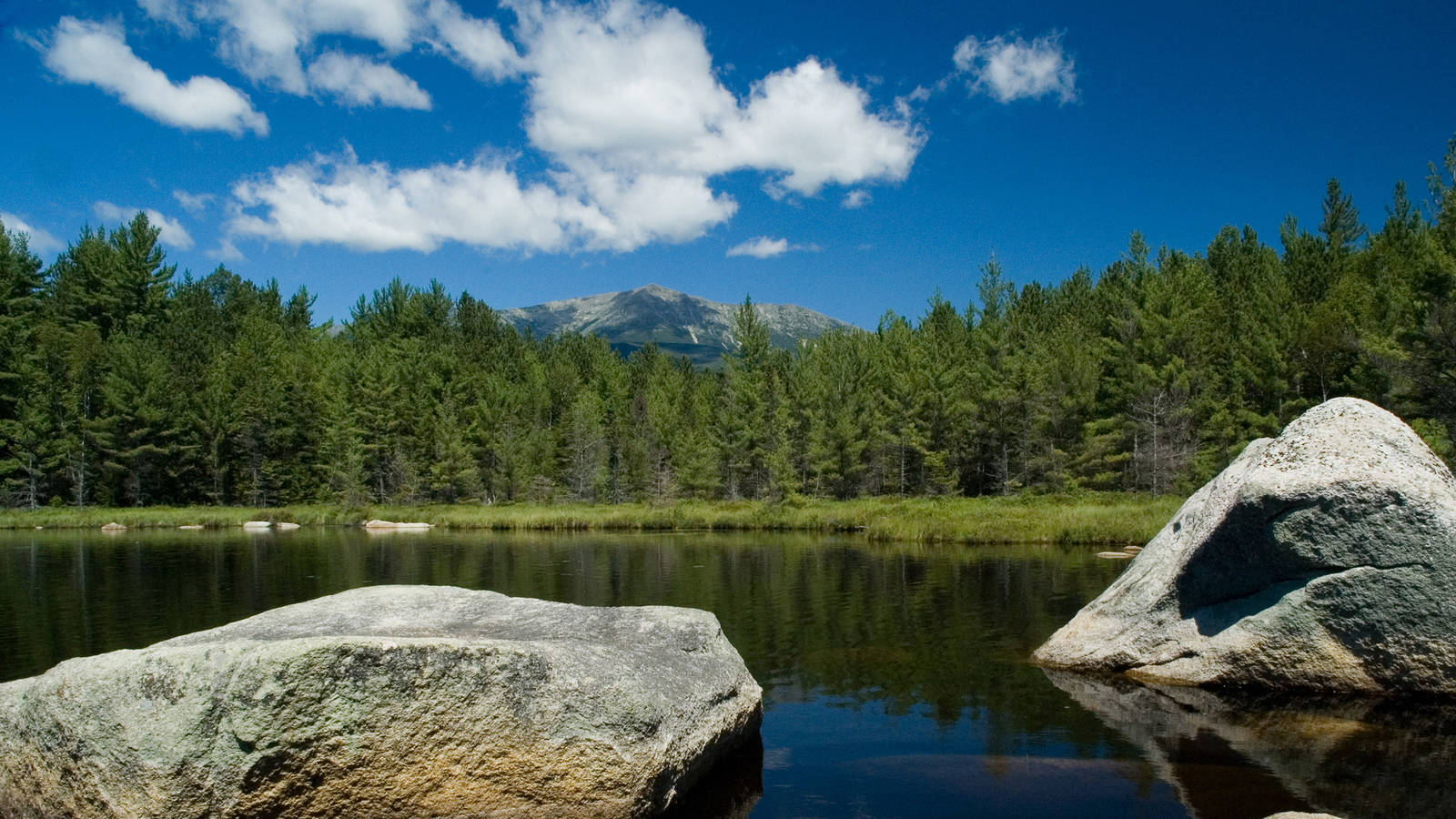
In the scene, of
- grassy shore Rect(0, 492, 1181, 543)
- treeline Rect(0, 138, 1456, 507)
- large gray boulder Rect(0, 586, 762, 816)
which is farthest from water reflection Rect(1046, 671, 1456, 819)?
treeline Rect(0, 138, 1456, 507)

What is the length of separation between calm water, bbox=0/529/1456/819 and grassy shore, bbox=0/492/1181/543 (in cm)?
644

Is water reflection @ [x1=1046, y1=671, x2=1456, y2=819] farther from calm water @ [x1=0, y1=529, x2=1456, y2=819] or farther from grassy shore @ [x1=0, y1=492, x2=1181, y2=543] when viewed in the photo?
grassy shore @ [x1=0, y1=492, x2=1181, y2=543]

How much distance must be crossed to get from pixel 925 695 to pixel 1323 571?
5.49m

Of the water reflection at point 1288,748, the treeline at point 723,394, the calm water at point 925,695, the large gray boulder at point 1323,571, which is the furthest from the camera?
the treeline at point 723,394

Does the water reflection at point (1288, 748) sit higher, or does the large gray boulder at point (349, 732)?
the large gray boulder at point (349, 732)

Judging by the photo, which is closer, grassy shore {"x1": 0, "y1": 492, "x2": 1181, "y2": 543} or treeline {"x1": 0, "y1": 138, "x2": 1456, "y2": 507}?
grassy shore {"x1": 0, "y1": 492, "x2": 1181, "y2": 543}

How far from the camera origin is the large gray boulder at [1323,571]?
1148 centimetres

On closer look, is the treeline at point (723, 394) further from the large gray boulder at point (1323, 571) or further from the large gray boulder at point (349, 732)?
the large gray boulder at point (349, 732)

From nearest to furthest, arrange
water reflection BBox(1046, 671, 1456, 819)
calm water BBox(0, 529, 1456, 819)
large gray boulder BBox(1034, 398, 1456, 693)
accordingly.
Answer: water reflection BBox(1046, 671, 1456, 819), calm water BBox(0, 529, 1456, 819), large gray boulder BBox(1034, 398, 1456, 693)

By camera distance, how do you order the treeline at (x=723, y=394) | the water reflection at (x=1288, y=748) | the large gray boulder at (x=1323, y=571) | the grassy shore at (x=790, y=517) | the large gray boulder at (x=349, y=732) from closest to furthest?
the large gray boulder at (x=349, y=732)
the water reflection at (x=1288, y=748)
the large gray boulder at (x=1323, y=571)
the grassy shore at (x=790, y=517)
the treeline at (x=723, y=394)

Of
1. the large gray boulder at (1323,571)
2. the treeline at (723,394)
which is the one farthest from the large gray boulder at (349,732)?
the treeline at (723,394)

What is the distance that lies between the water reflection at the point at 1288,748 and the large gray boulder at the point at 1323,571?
1.54 ft

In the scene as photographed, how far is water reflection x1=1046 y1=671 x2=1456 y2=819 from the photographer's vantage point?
29.1ft

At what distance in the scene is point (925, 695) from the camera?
13305 millimetres
